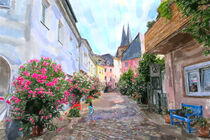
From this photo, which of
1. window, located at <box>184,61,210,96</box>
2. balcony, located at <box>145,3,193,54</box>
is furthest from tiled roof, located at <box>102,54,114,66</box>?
window, located at <box>184,61,210,96</box>

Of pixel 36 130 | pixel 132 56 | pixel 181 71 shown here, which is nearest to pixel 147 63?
pixel 181 71

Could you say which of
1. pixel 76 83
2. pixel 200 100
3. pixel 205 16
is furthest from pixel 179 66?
pixel 76 83

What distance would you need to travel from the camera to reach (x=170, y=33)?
482cm

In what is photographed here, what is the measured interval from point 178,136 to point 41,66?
5020 millimetres

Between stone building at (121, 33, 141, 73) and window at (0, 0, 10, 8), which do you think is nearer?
window at (0, 0, 10, 8)

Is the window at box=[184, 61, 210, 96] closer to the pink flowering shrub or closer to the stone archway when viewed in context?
the pink flowering shrub

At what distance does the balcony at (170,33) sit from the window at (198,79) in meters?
1.18

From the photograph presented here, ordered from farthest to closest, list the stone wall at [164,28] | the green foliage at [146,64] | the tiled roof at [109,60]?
the tiled roof at [109,60] < the green foliage at [146,64] < the stone wall at [164,28]

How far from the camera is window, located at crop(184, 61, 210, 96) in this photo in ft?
16.5

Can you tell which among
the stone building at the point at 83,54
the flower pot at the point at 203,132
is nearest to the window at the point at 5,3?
the flower pot at the point at 203,132

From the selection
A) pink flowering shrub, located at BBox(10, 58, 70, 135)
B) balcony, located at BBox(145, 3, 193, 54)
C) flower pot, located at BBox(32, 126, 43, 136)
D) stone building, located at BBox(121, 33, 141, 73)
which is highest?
stone building, located at BBox(121, 33, 141, 73)

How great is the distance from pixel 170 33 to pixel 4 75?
248 inches

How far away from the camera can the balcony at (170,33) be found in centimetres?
442

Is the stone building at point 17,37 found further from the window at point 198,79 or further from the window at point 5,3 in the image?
the window at point 198,79
